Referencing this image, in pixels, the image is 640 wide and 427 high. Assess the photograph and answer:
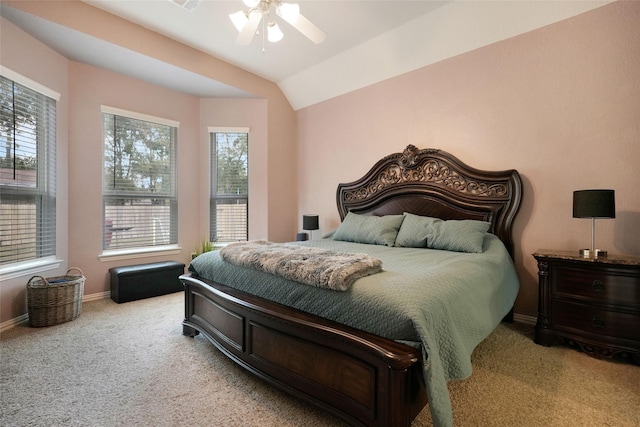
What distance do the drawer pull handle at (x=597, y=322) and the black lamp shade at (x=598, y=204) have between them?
74 centimetres

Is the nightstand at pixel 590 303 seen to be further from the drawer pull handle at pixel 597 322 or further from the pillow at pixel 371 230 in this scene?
the pillow at pixel 371 230

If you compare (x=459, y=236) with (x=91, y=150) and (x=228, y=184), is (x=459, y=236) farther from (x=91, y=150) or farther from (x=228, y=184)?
(x=91, y=150)

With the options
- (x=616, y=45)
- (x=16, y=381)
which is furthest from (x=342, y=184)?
(x=16, y=381)

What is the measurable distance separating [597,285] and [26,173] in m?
5.11

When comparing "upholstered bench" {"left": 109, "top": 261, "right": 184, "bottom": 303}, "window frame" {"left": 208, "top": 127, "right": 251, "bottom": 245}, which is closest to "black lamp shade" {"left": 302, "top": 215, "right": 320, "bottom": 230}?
"window frame" {"left": 208, "top": 127, "right": 251, "bottom": 245}

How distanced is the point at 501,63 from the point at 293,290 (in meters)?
3.07

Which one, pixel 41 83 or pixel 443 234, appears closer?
pixel 443 234

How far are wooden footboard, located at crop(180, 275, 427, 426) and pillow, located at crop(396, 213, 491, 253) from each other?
1.60m

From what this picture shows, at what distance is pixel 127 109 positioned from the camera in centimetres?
390

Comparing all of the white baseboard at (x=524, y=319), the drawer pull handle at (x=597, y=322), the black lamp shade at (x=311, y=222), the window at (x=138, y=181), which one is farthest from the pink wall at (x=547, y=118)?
the window at (x=138, y=181)

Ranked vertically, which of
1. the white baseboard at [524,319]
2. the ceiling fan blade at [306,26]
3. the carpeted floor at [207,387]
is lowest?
the carpeted floor at [207,387]

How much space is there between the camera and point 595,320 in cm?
219

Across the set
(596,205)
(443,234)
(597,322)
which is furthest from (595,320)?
(443,234)

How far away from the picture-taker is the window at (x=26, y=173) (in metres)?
2.79
